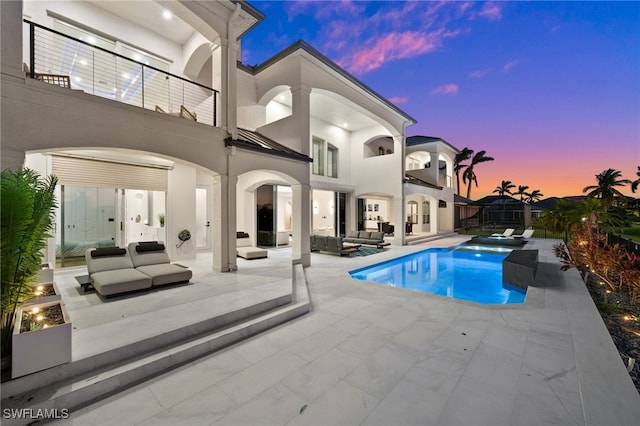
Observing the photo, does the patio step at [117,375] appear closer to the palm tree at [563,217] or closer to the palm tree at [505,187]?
the palm tree at [563,217]

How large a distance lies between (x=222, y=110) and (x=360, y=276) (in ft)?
23.2

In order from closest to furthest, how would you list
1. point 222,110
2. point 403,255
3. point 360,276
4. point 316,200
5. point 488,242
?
point 222,110, point 360,276, point 403,255, point 488,242, point 316,200

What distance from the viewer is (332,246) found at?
12.1 meters

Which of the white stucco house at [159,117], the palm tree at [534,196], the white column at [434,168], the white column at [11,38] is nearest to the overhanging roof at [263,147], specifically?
the white stucco house at [159,117]

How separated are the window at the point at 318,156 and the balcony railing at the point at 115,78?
6.91 m

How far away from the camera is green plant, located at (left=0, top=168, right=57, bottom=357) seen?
2.60 meters

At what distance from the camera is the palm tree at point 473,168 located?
3541 cm

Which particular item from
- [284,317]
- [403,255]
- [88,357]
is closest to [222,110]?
[284,317]

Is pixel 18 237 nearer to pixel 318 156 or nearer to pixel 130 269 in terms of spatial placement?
pixel 130 269

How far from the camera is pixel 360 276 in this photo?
924 cm

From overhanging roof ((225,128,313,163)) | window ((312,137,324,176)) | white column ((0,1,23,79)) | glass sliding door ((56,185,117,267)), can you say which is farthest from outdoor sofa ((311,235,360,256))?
white column ((0,1,23,79))

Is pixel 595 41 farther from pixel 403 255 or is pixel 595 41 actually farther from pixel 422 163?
pixel 403 255

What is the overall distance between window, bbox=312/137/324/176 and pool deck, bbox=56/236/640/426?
11943 millimetres

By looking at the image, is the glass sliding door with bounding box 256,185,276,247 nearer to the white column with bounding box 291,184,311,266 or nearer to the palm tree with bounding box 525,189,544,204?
the white column with bounding box 291,184,311,266
